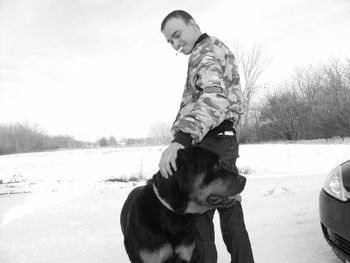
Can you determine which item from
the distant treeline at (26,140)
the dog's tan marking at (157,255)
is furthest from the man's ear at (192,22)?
the distant treeline at (26,140)

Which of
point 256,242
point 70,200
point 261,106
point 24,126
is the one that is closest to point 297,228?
point 256,242

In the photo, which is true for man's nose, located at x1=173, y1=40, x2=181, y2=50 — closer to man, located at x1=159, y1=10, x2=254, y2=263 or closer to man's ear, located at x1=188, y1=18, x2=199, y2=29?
man, located at x1=159, y1=10, x2=254, y2=263

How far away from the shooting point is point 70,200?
6414mm

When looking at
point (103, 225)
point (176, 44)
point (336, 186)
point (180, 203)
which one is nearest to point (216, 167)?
point (180, 203)

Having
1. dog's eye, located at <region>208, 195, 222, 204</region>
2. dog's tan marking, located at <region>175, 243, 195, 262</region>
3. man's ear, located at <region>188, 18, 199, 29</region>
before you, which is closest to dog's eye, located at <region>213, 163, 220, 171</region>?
dog's eye, located at <region>208, 195, 222, 204</region>

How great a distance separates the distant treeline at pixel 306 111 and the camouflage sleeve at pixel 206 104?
27.7m

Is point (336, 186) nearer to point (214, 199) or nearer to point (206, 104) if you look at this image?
point (214, 199)

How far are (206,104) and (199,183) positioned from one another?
0.50 metres

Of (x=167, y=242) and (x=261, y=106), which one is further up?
(x=261, y=106)

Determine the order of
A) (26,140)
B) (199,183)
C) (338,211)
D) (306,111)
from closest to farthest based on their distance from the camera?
(199,183)
(338,211)
(306,111)
(26,140)

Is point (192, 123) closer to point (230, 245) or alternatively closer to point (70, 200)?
point (230, 245)

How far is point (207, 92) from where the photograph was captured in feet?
7.30

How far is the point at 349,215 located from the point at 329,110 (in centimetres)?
2959

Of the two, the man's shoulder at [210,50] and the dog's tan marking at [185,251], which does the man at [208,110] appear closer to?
the man's shoulder at [210,50]
